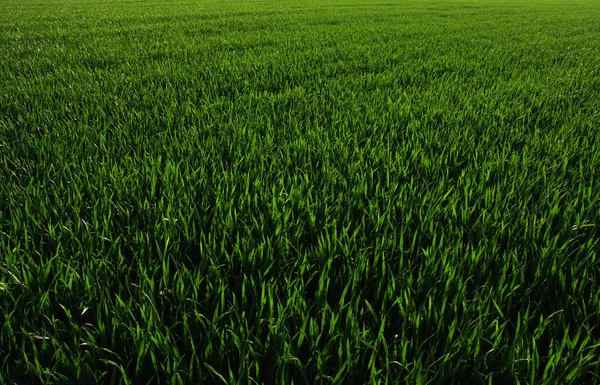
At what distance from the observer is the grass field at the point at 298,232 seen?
0.81 m

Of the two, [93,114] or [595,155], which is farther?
[93,114]

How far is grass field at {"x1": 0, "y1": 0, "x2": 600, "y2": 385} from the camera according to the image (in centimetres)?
81

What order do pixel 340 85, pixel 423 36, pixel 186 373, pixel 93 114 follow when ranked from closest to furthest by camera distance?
1. pixel 186 373
2. pixel 93 114
3. pixel 340 85
4. pixel 423 36

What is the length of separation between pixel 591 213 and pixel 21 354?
1.81m

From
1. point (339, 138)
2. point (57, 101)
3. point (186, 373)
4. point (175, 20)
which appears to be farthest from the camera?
point (175, 20)

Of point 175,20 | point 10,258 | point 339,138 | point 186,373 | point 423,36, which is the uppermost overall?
point 175,20

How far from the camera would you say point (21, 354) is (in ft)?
2.68

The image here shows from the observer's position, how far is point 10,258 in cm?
107

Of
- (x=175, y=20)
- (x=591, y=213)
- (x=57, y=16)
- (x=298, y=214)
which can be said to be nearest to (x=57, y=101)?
(x=298, y=214)

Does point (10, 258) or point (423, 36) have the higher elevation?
point (423, 36)

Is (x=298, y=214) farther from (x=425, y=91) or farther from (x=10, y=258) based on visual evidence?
(x=425, y=91)

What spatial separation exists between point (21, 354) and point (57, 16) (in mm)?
12895

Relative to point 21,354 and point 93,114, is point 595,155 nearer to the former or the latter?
point 21,354

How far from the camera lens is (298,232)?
1.23m
